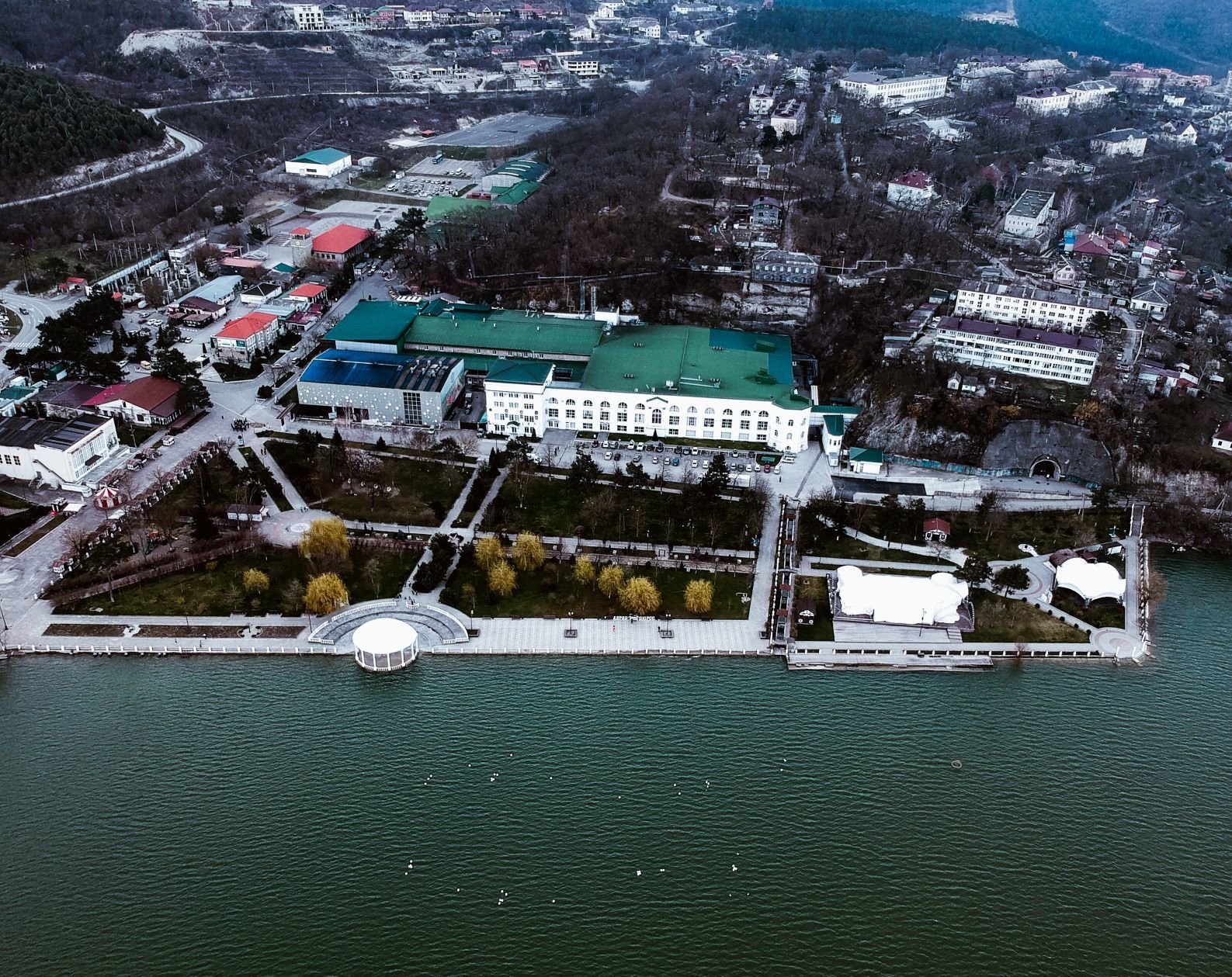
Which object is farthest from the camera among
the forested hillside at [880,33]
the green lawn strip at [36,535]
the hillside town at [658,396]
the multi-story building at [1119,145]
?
the forested hillside at [880,33]

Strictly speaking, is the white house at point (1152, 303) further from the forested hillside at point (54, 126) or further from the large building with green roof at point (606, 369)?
the forested hillside at point (54, 126)

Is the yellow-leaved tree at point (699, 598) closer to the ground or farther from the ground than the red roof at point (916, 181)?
closer to the ground

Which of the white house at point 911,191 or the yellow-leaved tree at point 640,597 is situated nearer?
the yellow-leaved tree at point 640,597

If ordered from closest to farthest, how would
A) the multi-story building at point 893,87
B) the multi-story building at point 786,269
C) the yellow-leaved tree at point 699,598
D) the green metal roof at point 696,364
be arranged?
the yellow-leaved tree at point 699,598 → the green metal roof at point 696,364 → the multi-story building at point 786,269 → the multi-story building at point 893,87

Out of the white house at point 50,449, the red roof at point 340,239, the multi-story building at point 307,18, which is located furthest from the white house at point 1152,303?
the multi-story building at point 307,18

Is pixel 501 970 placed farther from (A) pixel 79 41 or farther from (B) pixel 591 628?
(A) pixel 79 41

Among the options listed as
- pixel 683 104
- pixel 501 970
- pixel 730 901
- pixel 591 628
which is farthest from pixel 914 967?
pixel 683 104

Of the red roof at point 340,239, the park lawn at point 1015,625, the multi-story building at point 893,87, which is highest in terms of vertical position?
the multi-story building at point 893,87
